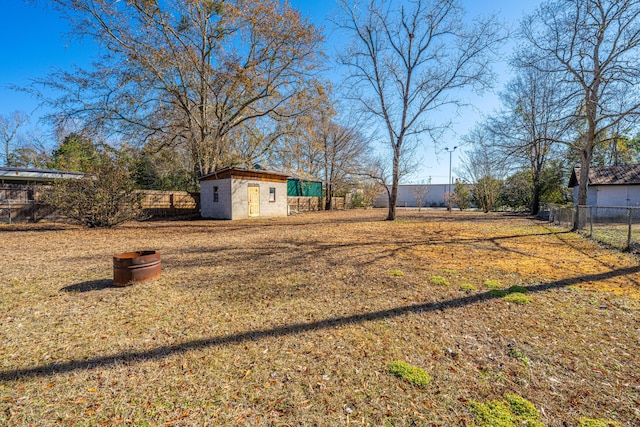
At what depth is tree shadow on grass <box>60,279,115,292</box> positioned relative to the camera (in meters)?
4.46

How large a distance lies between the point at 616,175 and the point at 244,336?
90.7ft

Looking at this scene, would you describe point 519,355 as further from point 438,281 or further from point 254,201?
point 254,201

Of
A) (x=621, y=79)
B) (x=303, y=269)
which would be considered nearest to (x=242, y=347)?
(x=303, y=269)

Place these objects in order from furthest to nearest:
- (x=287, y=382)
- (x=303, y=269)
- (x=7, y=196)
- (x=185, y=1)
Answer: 1. (x=185, y=1)
2. (x=7, y=196)
3. (x=303, y=269)
4. (x=287, y=382)

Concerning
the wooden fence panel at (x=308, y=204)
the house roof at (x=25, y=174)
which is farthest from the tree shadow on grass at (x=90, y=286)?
the house roof at (x=25, y=174)

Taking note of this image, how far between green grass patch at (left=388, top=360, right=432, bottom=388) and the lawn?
0.07 ft

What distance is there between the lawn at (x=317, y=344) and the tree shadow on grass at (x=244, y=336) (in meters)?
0.02

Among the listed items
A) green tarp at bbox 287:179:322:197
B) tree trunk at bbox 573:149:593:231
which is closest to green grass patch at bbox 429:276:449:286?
tree trunk at bbox 573:149:593:231

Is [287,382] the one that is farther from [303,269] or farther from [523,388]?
[303,269]

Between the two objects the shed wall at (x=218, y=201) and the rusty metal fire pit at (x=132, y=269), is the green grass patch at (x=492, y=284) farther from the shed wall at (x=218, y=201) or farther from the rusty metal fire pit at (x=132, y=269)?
the shed wall at (x=218, y=201)

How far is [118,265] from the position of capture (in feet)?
15.0

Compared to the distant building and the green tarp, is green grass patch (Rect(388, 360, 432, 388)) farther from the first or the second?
the green tarp

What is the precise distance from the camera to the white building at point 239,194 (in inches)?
661

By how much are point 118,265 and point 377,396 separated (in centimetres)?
445
